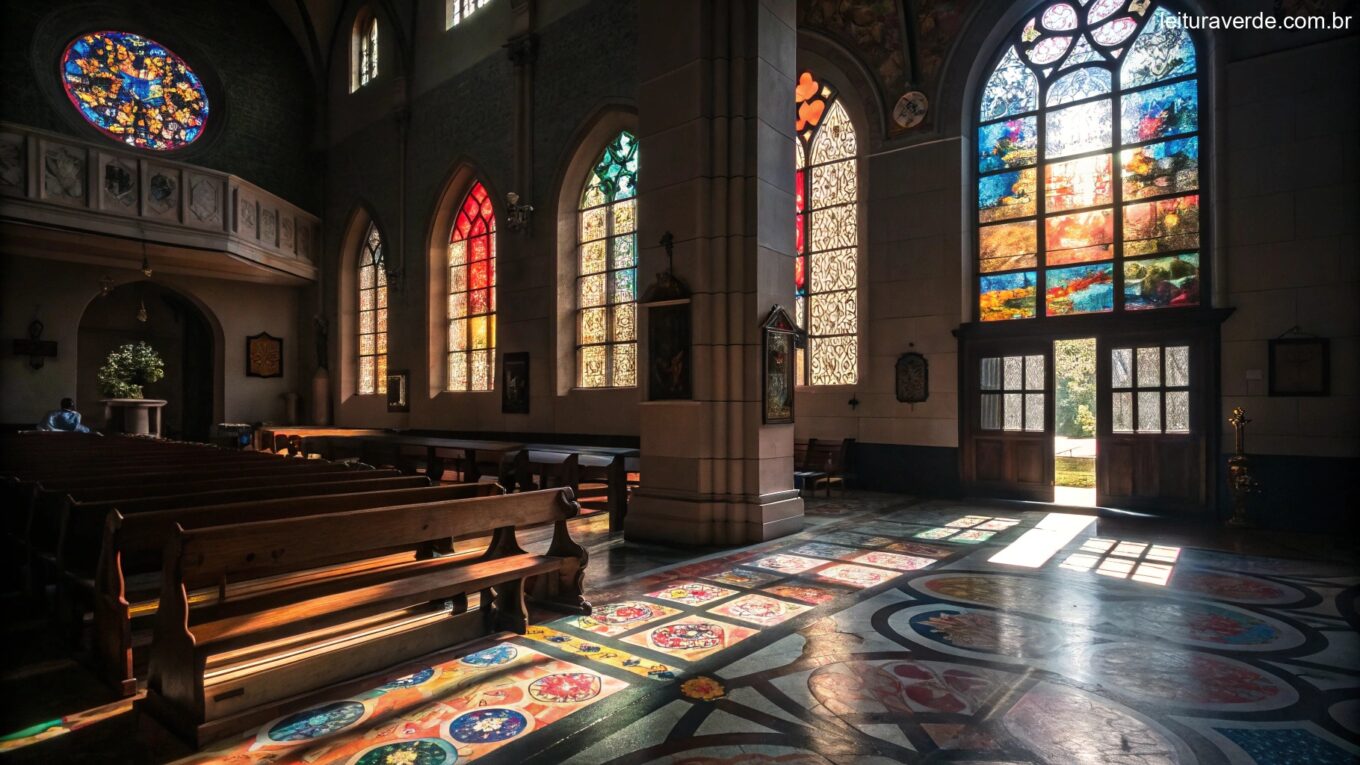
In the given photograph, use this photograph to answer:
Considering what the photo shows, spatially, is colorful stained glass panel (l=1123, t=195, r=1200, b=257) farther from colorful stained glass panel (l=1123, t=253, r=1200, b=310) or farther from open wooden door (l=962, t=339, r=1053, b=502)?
open wooden door (l=962, t=339, r=1053, b=502)

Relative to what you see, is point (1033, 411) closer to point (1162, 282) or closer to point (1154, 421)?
point (1154, 421)

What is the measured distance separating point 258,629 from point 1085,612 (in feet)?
13.9

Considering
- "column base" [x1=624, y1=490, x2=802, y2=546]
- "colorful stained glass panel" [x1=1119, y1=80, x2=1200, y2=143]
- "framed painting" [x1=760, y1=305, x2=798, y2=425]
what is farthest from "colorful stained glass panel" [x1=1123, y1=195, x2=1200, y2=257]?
"column base" [x1=624, y1=490, x2=802, y2=546]

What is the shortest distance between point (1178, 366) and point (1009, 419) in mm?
1863

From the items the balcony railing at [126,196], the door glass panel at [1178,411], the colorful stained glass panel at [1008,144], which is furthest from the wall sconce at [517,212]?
the door glass panel at [1178,411]

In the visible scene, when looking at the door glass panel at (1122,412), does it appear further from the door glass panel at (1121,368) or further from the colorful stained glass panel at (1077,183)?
the colorful stained glass panel at (1077,183)

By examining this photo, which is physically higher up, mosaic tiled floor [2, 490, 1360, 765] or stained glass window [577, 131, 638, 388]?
stained glass window [577, 131, 638, 388]

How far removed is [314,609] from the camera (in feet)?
9.54

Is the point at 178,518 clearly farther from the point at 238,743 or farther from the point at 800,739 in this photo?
the point at 800,739

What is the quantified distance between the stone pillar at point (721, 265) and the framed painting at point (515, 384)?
6.51 m

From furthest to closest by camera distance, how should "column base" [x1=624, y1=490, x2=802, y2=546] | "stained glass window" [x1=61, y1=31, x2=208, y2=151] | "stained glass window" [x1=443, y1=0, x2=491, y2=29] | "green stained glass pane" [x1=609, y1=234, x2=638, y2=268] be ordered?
"stained glass window" [x1=61, y1=31, x2=208, y2=151]
"stained glass window" [x1=443, y1=0, x2=491, y2=29]
"green stained glass pane" [x1=609, y1=234, x2=638, y2=268]
"column base" [x1=624, y1=490, x2=802, y2=546]

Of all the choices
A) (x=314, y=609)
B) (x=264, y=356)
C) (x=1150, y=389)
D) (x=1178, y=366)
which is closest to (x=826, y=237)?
(x=1150, y=389)

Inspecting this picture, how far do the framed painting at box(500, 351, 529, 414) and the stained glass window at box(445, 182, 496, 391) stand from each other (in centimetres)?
64

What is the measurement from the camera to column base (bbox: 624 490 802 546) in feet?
20.2
